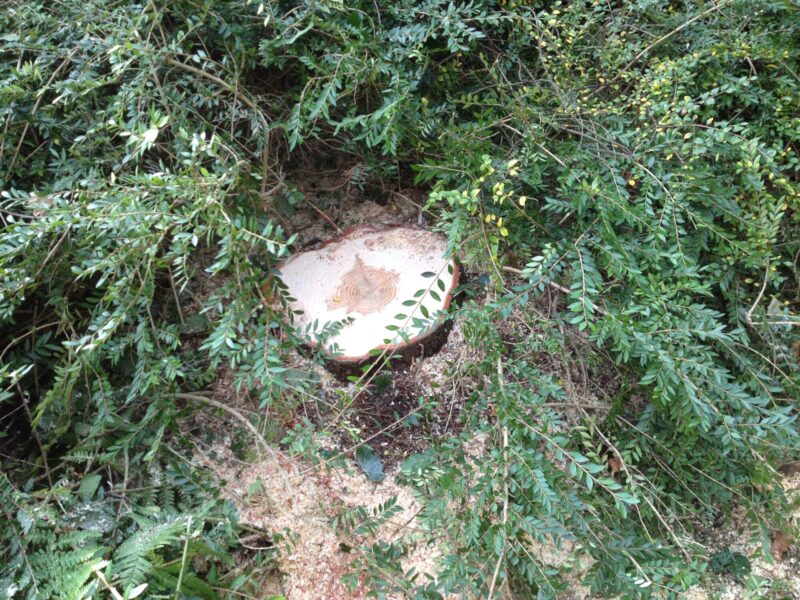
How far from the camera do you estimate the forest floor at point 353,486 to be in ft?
6.35

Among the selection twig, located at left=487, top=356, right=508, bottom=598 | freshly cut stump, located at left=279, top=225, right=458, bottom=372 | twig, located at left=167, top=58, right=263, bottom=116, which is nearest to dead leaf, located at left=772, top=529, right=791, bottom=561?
twig, located at left=487, top=356, right=508, bottom=598

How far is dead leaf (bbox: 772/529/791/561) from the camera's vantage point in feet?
6.76

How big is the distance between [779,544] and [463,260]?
4.52 ft

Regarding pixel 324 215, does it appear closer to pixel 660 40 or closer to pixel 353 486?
pixel 353 486

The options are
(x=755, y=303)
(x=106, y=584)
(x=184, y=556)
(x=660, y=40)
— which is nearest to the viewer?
(x=106, y=584)

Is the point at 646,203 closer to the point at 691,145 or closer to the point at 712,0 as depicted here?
the point at 691,145

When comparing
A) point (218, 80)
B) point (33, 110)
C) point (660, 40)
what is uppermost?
point (660, 40)

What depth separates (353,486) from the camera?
204 cm

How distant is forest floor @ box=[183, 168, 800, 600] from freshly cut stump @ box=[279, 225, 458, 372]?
0.13 m

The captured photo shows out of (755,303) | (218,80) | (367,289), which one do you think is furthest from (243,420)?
(755,303)

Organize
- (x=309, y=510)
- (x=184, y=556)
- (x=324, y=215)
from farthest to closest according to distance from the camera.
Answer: (x=324, y=215) → (x=309, y=510) → (x=184, y=556)

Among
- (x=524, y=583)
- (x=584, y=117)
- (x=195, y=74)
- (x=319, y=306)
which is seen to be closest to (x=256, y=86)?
(x=195, y=74)

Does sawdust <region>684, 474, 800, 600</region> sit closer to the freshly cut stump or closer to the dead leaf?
the dead leaf

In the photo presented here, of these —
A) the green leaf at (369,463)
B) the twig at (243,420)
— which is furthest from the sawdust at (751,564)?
the twig at (243,420)
